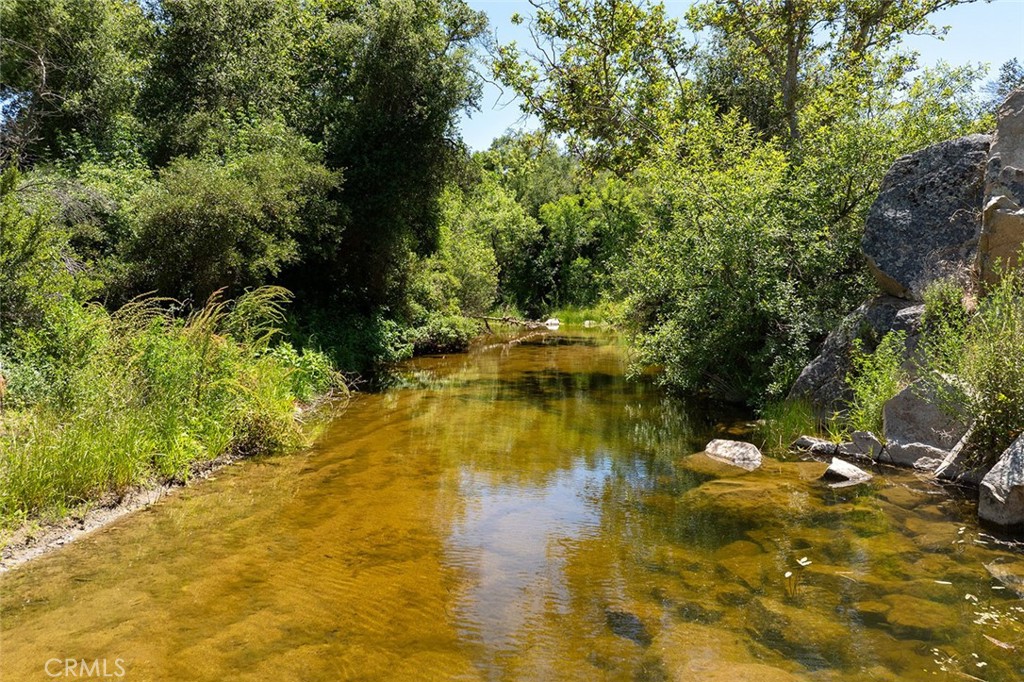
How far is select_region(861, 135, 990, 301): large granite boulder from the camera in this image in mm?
10328

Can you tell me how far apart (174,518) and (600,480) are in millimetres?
5271

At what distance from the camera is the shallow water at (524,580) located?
4562 mm

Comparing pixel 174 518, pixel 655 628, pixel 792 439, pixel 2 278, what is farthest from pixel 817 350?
pixel 2 278

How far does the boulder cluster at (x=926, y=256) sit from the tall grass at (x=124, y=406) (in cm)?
847

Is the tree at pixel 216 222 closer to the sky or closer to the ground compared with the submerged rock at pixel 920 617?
closer to the sky

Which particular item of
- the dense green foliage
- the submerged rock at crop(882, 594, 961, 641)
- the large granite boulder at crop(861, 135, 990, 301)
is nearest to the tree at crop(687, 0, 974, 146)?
the dense green foliage

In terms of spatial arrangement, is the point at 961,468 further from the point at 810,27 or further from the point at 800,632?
the point at 810,27

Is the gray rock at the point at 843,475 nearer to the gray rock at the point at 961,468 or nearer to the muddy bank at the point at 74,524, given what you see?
the gray rock at the point at 961,468

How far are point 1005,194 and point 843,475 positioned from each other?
188 inches

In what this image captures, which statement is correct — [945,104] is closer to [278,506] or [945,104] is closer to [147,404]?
[278,506]

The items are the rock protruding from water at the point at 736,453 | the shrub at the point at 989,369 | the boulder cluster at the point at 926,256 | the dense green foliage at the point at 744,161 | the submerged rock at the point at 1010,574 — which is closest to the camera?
the submerged rock at the point at 1010,574

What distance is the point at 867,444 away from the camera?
31.2 ft

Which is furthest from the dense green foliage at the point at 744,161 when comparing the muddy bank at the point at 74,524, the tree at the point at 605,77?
the muddy bank at the point at 74,524

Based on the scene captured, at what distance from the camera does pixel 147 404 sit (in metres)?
8.39
